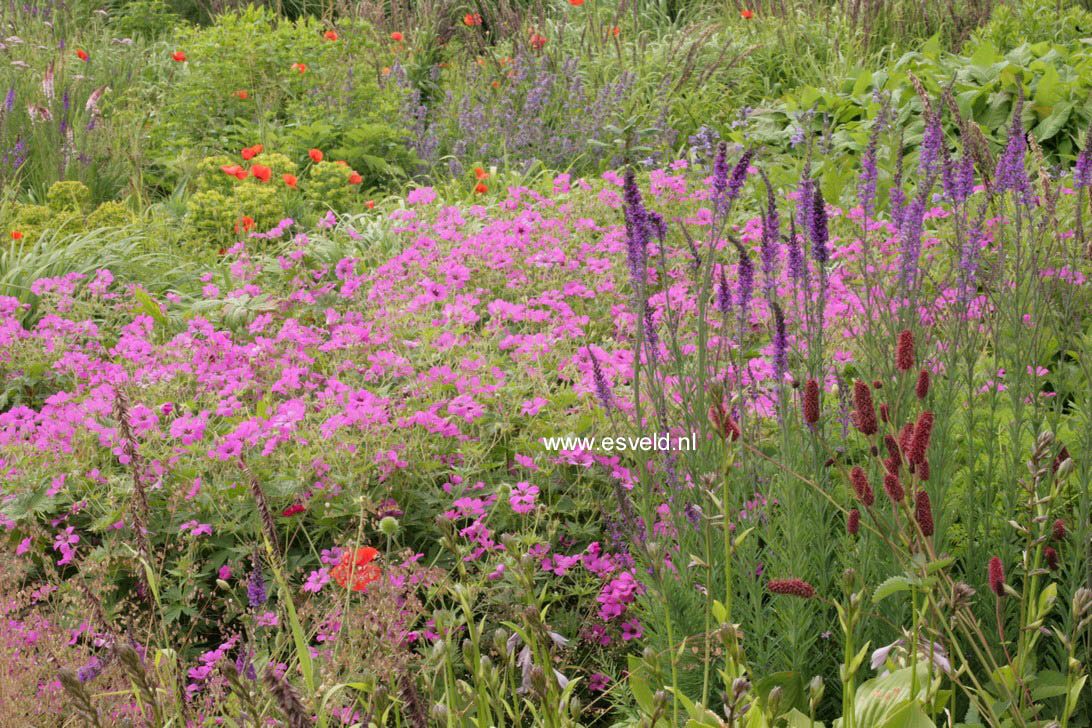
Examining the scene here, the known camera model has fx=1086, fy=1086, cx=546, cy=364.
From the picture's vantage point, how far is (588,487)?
2.97 meters

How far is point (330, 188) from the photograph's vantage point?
6219 millimetres

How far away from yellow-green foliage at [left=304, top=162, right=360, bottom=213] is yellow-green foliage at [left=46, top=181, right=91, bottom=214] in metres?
1.20

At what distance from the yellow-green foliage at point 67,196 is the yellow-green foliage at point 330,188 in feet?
3.93

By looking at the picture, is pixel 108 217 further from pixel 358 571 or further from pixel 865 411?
pixel 865 411

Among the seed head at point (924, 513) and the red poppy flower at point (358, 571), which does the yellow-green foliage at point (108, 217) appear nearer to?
the red poppy flower at point (358, 571)

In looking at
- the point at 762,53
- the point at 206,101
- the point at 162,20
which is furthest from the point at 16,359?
the point at 162,20

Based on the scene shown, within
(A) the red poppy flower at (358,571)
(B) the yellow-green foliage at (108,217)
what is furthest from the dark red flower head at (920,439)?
(B) the yellow-green foliage at (108,217)

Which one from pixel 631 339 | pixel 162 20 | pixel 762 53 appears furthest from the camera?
pixel 162 20

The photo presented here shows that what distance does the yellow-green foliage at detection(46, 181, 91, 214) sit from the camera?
588cm

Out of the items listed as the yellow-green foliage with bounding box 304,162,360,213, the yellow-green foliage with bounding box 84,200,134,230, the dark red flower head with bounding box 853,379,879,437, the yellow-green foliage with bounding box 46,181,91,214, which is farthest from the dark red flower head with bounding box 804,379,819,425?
the yellow-green foliage with bounding box 46,181,91,214

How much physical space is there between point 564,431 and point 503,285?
142 centimetres

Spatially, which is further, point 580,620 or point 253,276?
point 253,276

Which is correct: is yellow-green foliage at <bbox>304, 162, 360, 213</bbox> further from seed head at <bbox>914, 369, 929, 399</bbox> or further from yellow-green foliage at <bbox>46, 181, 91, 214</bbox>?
seed head at <bbox>914, 369, 929, 399</bbox>

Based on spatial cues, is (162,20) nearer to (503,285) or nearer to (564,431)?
(503,285)
